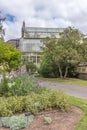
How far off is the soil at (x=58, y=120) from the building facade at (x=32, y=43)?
47970mm

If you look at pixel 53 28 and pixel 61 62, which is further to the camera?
pixel 53 28

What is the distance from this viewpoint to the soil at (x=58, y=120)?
6.90m

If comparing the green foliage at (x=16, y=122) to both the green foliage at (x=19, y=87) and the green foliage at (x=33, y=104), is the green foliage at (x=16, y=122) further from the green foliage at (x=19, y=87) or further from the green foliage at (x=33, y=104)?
the green foliage at (x=19, y=87)

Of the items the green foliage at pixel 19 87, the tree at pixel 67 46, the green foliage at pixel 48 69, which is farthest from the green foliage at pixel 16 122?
the green foliage at pixel 48 69

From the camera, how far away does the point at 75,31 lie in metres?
33.2

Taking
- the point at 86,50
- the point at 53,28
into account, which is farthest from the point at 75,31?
the point at 53,28

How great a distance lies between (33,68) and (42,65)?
5.74 m

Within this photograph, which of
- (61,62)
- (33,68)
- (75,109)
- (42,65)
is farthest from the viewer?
(33,68)

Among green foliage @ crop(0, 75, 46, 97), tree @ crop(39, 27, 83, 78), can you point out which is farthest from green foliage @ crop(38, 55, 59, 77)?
green foliage @ crop(0, 75, 46, 97)

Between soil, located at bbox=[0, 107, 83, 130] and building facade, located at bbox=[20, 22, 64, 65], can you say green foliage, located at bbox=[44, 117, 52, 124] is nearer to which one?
soil, located at bbox=[0, 107, 83, 130]

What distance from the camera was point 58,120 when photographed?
734 cm

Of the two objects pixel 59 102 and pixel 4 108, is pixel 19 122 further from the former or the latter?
pixel 59 102

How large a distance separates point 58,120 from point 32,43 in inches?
2105

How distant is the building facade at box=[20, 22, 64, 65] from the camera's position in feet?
193
